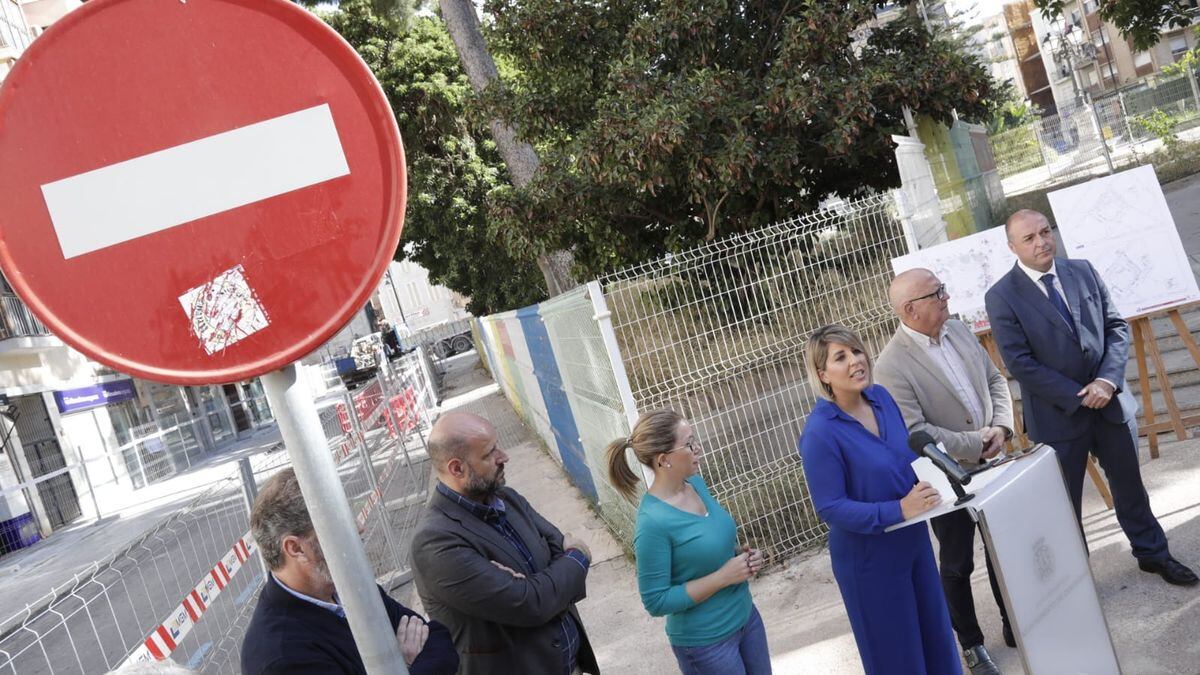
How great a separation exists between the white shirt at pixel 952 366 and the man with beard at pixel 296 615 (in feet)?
8.54

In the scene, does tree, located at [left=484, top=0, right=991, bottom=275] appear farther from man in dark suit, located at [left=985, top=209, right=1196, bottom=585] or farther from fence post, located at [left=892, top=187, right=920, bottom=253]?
man in dark suit, located at [left=985, top=209, right=1196, bottom=585]

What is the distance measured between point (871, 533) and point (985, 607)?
2137mm

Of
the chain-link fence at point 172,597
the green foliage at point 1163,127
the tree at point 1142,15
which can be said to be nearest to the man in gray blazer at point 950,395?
the chain-link fence at point 172,597

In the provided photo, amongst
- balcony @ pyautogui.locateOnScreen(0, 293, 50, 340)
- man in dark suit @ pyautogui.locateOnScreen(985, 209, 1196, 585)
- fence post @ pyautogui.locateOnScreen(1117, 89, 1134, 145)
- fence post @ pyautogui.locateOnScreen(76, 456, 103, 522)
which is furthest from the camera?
fence post @ pyautogui.locateOnScreen(1117, 89, 1134, 145)

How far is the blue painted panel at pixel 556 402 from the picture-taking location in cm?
938

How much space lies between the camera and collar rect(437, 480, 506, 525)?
3141 millimetres

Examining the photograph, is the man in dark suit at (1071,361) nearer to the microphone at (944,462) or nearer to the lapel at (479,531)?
the microphone at (944,462)

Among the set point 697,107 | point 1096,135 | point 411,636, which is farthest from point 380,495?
point 1096,135

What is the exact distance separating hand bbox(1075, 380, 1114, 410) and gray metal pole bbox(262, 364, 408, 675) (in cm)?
395

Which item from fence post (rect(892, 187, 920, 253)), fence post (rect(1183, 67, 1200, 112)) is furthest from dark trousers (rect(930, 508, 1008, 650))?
fence post (rect(1183, 67, 1200, 112))

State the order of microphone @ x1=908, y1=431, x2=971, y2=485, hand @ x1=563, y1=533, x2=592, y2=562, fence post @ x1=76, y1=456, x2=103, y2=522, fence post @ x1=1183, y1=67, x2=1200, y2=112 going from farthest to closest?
fence post @ x1=1183, y1=67, x2=1200, y2=112, fence post @ x1=76, y1=456, x2=103, y2=522, hand @ x1=563, y1=533, x2=592, y2=562, microphone @ x1=908, y1=431, x2=971, y2=485

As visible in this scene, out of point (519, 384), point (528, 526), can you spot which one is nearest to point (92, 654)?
point (528, 526)

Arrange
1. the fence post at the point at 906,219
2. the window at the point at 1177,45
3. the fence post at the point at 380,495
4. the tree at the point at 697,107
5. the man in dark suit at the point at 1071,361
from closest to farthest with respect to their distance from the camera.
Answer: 1. the man in dark suit at the point at 1071,361
2. the fence post at the point at 906,219
3. the tree at the point at 697,107
4. the fence post at the point at 380,495
5. the window at the point at 1177,45

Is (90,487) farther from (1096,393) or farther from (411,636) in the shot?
(1096,393)
